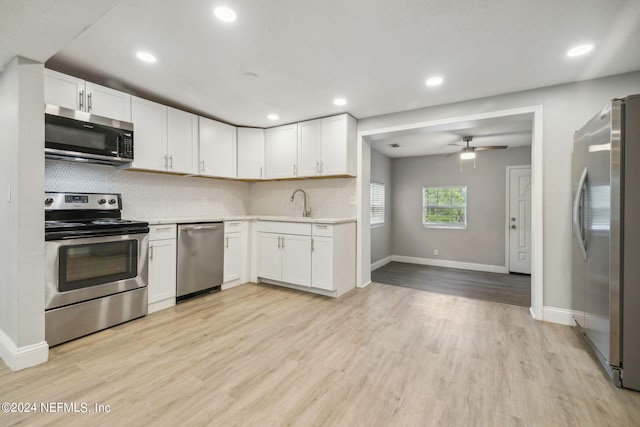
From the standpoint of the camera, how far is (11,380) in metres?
1.87

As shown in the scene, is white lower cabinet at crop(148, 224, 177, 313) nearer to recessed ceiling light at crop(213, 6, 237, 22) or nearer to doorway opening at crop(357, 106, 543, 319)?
recessed ceiling light at crop(213, 6, 237, 22)

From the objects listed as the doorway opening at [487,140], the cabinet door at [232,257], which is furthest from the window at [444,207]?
the cabinet door at [232,257]

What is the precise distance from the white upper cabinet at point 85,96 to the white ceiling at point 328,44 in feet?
0.45

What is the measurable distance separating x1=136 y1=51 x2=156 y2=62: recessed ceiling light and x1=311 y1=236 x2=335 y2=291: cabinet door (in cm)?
251

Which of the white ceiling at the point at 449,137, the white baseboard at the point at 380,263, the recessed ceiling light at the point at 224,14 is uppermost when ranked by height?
the recessed ceiling light at the point at 224,14

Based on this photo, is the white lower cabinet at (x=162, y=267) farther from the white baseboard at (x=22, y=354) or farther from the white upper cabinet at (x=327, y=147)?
the white upper cabinet at (x=327, y=147)

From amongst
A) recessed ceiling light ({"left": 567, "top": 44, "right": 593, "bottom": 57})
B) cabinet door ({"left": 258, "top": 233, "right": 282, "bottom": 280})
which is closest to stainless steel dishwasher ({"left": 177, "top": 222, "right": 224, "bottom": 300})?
cabinet door ({"left": 258, "top": 233, "right": 282, "bottom": 280})

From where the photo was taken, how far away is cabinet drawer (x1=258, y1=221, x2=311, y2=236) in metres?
3.78

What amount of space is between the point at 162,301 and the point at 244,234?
4.56 feet

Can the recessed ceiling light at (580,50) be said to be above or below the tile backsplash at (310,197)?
above

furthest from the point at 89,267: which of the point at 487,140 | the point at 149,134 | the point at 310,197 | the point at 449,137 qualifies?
the point at 487,140

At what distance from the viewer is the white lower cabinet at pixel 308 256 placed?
143 inches

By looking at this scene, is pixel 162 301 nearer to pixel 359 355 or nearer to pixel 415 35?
pixel 359 355

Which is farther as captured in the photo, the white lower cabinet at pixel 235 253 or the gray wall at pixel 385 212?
the gray wall at pixel 385 212
